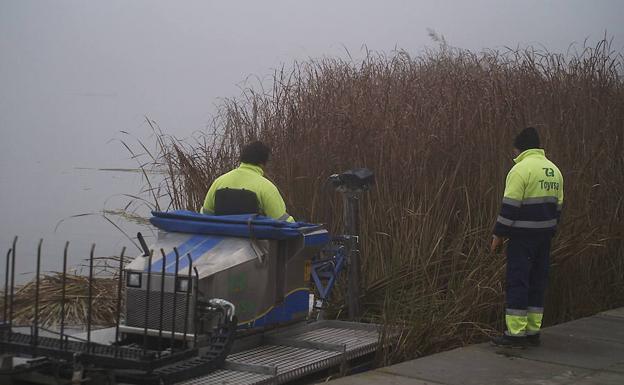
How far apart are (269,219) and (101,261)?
3290mm

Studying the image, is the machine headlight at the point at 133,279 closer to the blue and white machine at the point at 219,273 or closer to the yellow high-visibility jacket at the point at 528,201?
the blue and white machine at the point at 219,273

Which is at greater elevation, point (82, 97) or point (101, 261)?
point (82, 97)

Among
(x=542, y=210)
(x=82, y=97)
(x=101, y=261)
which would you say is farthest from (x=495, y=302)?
(x=82, y=97)

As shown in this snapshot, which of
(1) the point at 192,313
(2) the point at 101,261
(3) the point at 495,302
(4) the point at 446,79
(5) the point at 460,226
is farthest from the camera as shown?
(4) the point at 446,79

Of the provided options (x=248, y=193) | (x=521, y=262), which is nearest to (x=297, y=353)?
(x=248, y=193)

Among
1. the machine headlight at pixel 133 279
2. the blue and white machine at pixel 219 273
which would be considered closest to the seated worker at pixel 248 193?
the blue and white machine at pixel 219 273

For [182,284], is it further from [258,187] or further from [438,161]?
[438,161]

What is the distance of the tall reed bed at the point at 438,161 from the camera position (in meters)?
7.56

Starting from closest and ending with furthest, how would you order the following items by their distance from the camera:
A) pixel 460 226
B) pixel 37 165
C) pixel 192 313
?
pixel 192 313 < pixel 460 226 < pixel 37 165

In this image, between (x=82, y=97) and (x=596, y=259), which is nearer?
(x=596, y=259)

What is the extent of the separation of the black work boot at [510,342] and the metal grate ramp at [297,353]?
92cm

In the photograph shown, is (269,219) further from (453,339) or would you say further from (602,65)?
(602,65)

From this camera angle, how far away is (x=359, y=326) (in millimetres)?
6801

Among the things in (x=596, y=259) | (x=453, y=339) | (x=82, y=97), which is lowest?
(x=453, y=339)
